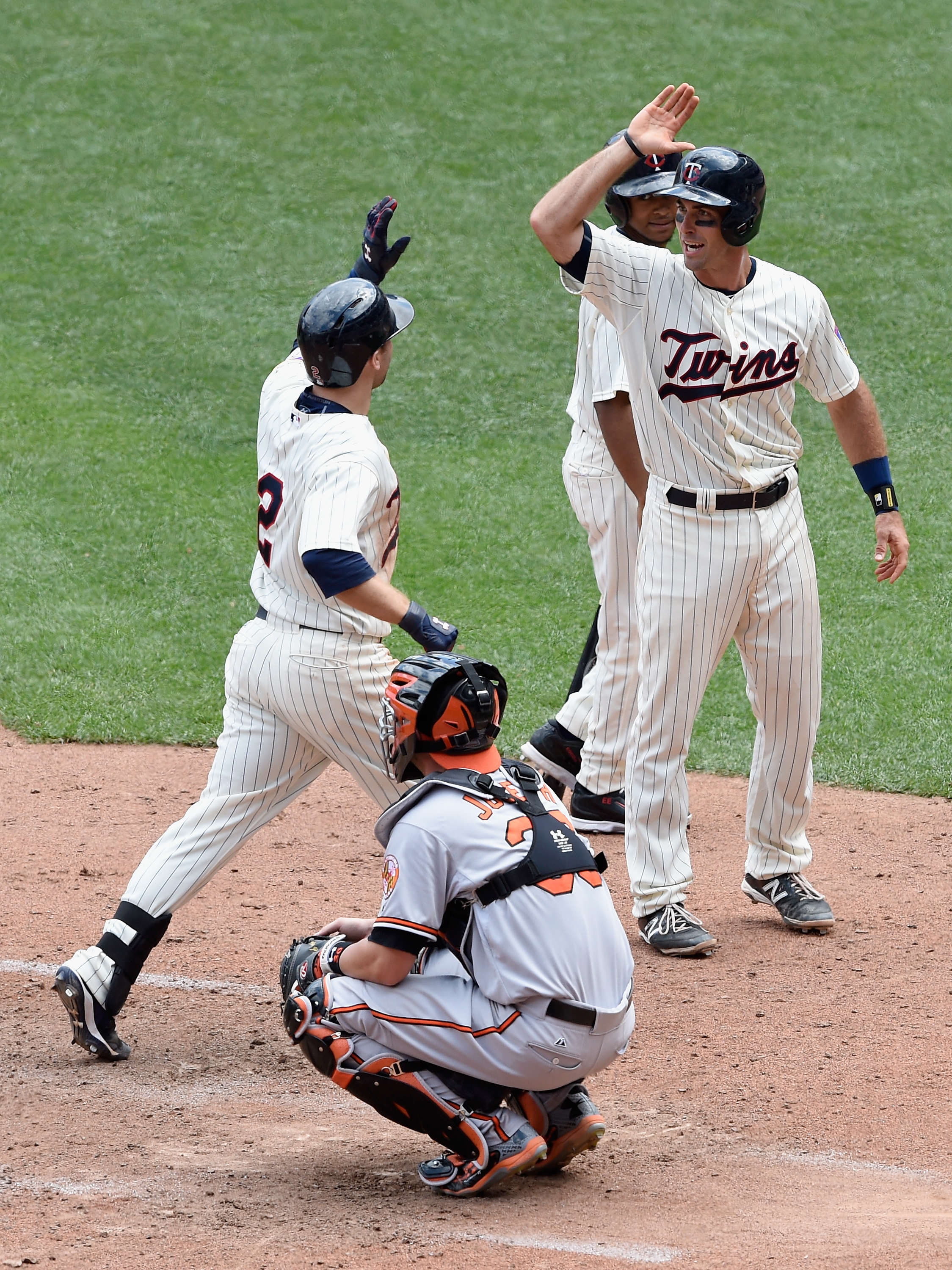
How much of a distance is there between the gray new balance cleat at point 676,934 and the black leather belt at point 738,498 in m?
1.09

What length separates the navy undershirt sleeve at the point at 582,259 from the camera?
3971mm

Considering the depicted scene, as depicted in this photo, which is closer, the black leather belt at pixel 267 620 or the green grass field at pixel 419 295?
the black leather belt at pixel 267 620

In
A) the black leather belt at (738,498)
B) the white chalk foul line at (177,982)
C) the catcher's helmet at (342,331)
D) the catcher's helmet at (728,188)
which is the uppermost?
the catcher's helmet at (728,188)

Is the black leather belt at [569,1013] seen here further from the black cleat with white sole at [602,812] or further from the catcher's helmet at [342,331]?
the black cleat with white sole at [602,812]

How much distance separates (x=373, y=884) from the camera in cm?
494

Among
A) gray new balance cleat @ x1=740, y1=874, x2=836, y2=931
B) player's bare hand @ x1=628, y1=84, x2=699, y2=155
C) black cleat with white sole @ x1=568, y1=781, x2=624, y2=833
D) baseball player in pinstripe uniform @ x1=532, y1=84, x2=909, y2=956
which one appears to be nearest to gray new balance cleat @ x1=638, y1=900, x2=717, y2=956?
baseball player in pinstripe uniform @ x1=532, y1=84, x2=909, y2=956

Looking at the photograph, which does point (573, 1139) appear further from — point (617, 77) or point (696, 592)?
point (617, 77)

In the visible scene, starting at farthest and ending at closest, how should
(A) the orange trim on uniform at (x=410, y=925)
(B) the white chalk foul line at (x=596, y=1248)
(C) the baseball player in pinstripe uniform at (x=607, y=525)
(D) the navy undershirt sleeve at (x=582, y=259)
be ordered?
(C) the baseball player in pinstripe uniform at (x=607, y=525)
(D) the navy undershirt sleeve at (x=582, y=259)
(A) the orange trim on uniform at (x=410, y=925)
(B) the white chalk foul line at (x=596, y=1248)

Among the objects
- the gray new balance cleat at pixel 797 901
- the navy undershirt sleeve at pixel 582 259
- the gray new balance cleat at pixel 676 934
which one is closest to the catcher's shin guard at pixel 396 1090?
the gray new balance cleat at pixel 676 934

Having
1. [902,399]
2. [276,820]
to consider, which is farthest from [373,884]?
[902,399]

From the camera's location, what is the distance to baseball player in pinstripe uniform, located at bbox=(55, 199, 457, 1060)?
3592mm

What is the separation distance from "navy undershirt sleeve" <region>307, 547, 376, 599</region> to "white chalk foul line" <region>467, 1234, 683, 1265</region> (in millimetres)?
1335

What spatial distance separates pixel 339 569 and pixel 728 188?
1.51m

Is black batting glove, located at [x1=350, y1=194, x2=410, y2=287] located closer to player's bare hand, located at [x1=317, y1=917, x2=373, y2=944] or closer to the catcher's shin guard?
player's bare hand, located at [x1=317, y1=917, x2=373, y2=944]
